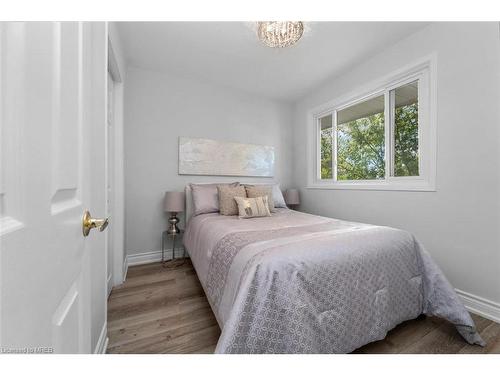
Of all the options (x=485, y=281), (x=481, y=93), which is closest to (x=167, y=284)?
(x=485, y=281)

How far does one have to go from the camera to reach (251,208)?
92.0 inches

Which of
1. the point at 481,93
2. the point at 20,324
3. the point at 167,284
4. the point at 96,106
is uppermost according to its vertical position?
the point at 481,93

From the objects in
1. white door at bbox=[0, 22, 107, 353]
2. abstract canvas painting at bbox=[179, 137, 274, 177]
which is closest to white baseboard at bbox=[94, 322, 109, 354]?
white door at bbox=[0, 22, 107, 353]

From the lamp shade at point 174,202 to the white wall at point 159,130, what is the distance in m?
0.29

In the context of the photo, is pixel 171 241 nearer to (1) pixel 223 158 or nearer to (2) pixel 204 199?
(2) pixel 204 199

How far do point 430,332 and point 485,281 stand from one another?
2.38ft

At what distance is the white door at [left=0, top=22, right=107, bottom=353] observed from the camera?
0.28 meters

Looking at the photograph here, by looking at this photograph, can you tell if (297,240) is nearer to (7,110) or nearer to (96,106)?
(7,110)

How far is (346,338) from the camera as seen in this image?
110 centimetres

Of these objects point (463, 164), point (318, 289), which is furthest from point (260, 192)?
point (463, 164)

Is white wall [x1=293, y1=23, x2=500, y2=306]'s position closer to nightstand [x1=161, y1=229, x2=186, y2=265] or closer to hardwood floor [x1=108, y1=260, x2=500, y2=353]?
hardwood floor [x1=108, y1=260, x2=500, y2=353]

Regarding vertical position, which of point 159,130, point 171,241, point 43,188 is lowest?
point 171,241

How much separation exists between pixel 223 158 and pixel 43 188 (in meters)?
2.75

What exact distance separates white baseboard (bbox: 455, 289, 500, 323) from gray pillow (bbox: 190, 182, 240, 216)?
2488mm
